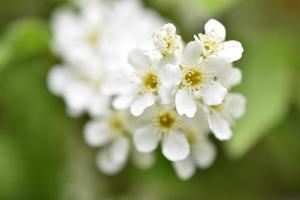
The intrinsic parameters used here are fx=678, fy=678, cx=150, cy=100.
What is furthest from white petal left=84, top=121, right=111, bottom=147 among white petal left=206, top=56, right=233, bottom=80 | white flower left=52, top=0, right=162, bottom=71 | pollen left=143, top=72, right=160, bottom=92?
white petal left=206, top=56, right=233, bottom=80

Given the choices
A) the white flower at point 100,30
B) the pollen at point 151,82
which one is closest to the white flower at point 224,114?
the pollen at point 151,82

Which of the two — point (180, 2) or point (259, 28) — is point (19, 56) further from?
point (259, 28)

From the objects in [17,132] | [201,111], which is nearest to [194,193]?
[17,132]

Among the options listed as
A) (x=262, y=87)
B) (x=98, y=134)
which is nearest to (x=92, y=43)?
(x=98, y=134)

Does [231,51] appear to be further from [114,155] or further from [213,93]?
[114,155]

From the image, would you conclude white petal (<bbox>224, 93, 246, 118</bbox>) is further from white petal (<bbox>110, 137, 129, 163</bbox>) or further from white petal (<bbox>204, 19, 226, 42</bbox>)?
white petal (<bbox>110, 137, 129, 163</bbox>)

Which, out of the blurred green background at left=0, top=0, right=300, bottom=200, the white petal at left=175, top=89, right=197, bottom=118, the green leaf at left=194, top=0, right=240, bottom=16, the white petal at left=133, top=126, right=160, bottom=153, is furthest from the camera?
the blurred green background at left=0, top=0, right=300, bottom=200
